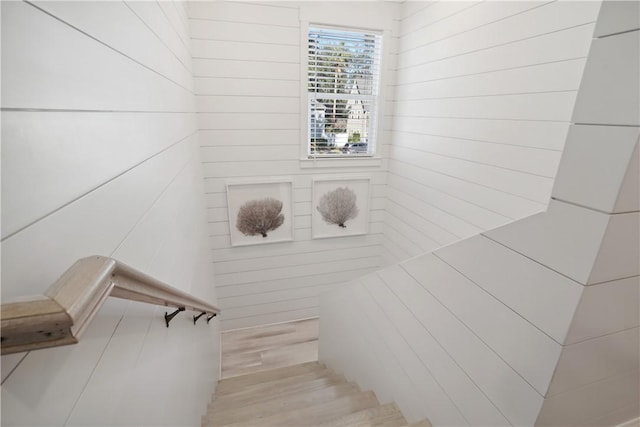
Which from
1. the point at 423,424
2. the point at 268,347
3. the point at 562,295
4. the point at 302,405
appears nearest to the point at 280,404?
the point at 302,405

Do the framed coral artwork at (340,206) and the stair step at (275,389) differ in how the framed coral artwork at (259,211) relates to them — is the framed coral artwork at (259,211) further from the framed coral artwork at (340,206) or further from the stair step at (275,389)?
the stair step at (275,389)

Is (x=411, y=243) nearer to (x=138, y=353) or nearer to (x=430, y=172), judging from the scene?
(x=430, y=172)

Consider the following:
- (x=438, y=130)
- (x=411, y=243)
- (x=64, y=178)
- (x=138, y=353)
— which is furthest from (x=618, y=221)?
(x=411, y=243)

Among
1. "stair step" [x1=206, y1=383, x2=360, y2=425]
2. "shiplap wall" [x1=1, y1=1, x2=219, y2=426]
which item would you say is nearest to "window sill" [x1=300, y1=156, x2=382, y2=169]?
"shiplap wall" [x1=1, y1=1, x2=219, y2=426]

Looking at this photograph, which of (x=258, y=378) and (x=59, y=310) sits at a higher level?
(x=59, y=310)

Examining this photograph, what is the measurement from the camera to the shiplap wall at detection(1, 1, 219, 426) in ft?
1.41

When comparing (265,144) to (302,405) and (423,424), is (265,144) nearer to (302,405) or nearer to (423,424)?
(302,405)

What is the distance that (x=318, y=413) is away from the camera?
177 cm

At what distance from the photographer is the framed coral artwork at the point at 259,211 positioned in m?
3.17

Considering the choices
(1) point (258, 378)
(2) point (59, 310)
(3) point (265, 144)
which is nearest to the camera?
(2) point (59, 310)

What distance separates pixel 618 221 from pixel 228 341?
3705mm

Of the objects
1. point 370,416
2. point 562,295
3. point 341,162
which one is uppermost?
point 562,295

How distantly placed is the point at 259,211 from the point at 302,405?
191 centimetres

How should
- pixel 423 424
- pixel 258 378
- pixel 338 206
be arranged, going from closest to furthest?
pixel 423 424 < pixel 258 378 < pixel 338 206
